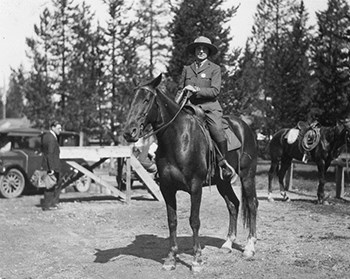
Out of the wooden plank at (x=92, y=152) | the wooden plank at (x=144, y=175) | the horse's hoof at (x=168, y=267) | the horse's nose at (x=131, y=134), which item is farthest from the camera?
the wooden plank at (x=144, y=175)

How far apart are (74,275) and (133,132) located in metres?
2.02

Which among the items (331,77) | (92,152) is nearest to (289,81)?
(331,77)

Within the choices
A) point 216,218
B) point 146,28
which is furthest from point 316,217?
point 146,28

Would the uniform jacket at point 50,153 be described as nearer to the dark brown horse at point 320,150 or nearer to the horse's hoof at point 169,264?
the dark brown horse at point 320,150

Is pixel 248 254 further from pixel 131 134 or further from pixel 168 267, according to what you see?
pixel 131 134

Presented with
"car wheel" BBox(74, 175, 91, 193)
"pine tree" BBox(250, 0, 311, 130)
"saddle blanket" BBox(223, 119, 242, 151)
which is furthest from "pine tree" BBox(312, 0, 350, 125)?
"saddle blanket" BBox(223, 119, 242, 151)

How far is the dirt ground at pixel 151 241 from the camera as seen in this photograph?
635cm

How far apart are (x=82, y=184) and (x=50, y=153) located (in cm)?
562

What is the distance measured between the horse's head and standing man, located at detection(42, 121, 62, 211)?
20.7ft

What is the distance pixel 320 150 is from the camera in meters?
13.8

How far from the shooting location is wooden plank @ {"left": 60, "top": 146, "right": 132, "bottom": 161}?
1275 cm

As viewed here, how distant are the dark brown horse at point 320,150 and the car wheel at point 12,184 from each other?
7.75 m


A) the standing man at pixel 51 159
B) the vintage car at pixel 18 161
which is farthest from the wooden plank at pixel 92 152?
the vintage car at pixel 18 161

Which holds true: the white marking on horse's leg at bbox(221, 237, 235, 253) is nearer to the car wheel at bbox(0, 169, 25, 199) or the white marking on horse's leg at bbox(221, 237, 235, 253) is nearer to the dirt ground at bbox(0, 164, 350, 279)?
the dirt ground at bbox(0, 164, 350, 279)
